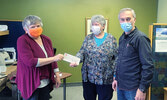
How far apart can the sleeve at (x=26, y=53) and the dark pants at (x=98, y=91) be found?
81 cm

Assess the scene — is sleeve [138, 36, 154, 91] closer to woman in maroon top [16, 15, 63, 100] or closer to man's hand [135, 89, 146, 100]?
man's hand [135, 89, 146, 100]

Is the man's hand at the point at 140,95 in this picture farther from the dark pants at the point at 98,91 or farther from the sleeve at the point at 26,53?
the sleeve at the point at 26,53

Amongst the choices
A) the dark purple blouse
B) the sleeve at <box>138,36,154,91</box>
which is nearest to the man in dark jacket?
the sleeve at <box>138,36,154,91</box>

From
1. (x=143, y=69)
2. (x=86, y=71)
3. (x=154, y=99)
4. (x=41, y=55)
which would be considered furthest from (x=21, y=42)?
(x=154, y=99)

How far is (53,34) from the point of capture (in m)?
3.55

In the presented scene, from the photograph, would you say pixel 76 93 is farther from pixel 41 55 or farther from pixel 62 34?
pixel 41 55

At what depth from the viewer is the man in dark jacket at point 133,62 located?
1324mm

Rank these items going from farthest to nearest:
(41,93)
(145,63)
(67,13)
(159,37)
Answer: (67,13), (159,37), (41,93), (145,63)

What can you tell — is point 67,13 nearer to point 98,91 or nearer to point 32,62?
point 98,91

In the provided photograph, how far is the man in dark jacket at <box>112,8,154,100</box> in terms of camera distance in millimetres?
1324

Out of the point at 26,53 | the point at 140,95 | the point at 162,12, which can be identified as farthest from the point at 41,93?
the point at 162,12

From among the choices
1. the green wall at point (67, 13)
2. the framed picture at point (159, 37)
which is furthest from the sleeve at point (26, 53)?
the green wall at point (67, 13)

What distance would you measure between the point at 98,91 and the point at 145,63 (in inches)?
32.1

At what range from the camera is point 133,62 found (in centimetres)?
142
